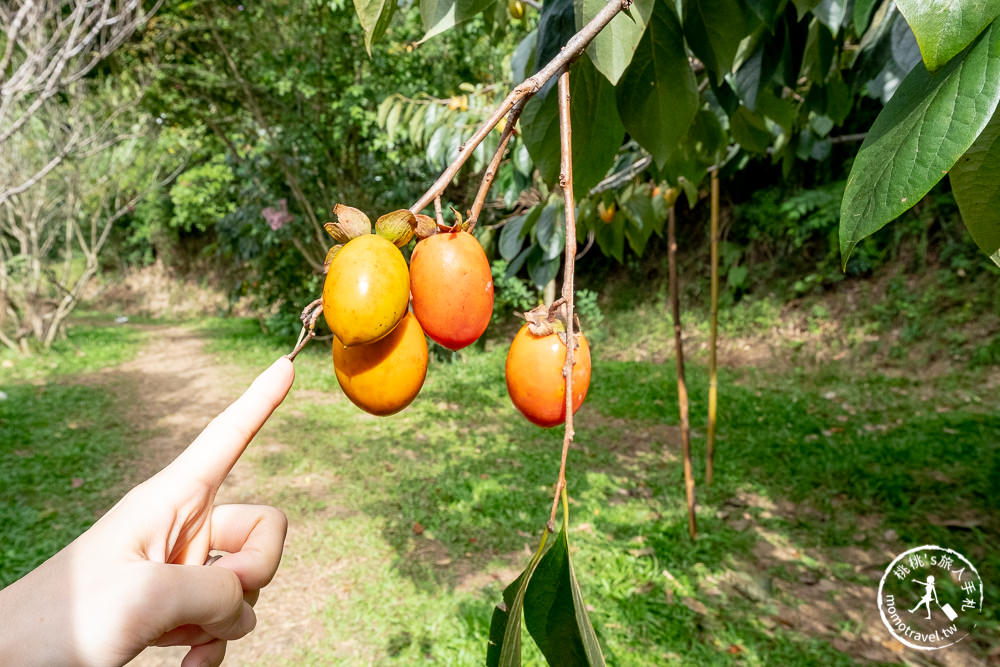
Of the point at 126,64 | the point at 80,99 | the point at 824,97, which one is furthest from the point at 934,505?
the point at 80,99

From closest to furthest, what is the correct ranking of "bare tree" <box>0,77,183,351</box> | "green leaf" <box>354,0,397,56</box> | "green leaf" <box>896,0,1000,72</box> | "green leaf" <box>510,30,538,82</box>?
"green leaf" <box>896,0,1000,72</box>, "green leaf" <box>354,0,397,56</box>, "green leaf" <box>510,30,538,82</box>, "bare tree" <box>0,77,183,351</box>

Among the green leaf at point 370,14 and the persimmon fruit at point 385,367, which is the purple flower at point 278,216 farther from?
the persimmon fruit at point 385,367

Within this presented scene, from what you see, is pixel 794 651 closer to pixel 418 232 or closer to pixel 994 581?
pixel 994 581

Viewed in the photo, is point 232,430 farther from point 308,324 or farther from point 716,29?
point 716,29

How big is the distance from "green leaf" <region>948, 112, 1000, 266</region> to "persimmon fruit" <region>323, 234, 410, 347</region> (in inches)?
14.9

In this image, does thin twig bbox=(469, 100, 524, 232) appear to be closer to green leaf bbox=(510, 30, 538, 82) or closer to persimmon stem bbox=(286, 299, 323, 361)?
persimmon stem bbox=(286, 299, 323, 361)

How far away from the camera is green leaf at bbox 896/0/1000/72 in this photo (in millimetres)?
351

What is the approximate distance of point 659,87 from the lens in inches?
29.4

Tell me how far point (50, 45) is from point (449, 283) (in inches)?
212

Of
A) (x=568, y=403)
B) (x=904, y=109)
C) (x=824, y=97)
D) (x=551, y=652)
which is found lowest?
(x=551, y=652)

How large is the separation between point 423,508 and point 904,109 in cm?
→ 335

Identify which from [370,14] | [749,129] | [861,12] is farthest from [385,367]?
[749,129]

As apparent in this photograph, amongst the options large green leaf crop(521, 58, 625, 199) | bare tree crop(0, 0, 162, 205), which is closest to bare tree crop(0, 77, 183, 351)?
bare tree crop(0, 0, 162, 205)

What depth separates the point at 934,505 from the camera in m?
3.09
